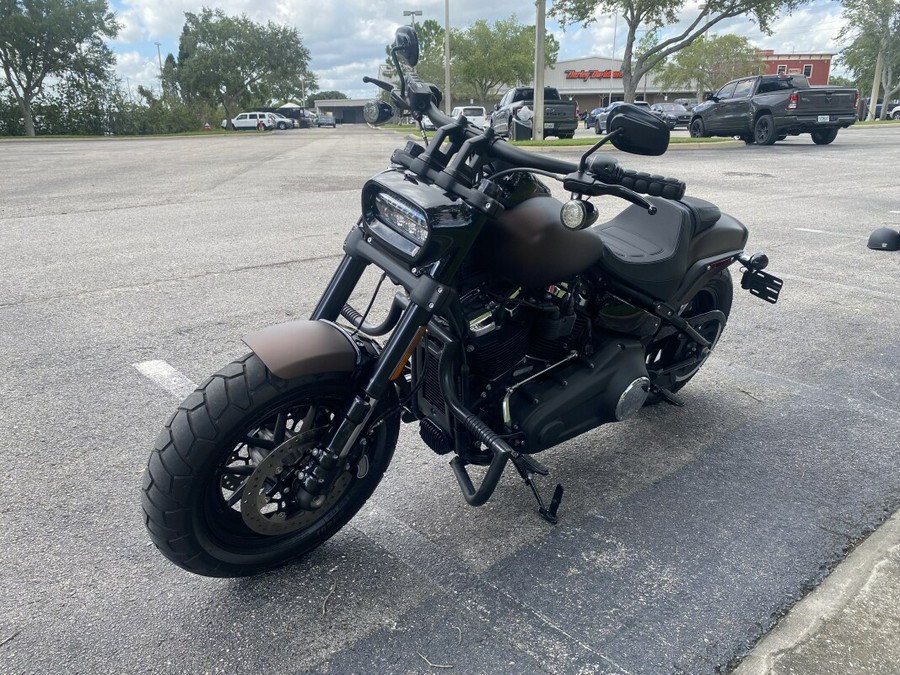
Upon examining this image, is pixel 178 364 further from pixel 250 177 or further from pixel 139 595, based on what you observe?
pixel 250 177

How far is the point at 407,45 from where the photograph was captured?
2564mm

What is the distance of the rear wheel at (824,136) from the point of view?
20.0 metres

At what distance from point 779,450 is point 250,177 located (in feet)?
41.3

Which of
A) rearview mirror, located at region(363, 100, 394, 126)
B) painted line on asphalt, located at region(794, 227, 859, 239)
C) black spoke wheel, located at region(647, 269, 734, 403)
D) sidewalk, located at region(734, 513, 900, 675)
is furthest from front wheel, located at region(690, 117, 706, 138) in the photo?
sidewalk, located at region(734, 513, 900, 675)

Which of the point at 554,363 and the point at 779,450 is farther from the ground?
the point at 554,363

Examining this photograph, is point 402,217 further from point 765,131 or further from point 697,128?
point 697,128

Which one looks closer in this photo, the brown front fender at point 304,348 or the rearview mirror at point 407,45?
the brown front fender at point 304,348

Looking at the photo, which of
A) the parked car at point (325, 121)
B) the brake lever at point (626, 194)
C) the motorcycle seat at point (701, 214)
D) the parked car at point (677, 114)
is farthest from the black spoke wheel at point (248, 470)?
the parked car at point (325, 121)

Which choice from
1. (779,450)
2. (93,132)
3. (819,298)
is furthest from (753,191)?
(93,132)

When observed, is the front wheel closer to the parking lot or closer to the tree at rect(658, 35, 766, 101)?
the parking lot

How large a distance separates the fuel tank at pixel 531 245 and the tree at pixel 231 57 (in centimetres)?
6218

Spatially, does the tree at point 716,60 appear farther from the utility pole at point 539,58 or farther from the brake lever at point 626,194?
the brake lever at point 626,194

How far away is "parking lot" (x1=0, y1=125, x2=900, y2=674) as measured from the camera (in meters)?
2.18

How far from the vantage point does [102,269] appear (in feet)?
20.9
